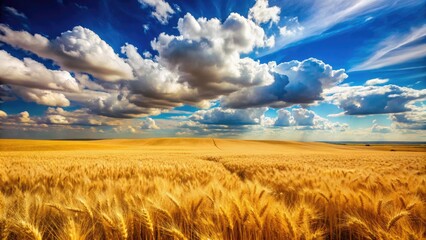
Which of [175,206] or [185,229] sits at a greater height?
[175,206]

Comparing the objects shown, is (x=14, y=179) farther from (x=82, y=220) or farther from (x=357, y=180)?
(x=357, y=180)

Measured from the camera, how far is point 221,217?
2066 mm

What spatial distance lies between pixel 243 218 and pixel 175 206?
2.65 feet

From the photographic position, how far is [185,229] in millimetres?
2232

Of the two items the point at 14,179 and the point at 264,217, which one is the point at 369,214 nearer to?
the point at 264,217

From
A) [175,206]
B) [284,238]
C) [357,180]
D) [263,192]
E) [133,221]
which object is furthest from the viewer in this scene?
[357,180]

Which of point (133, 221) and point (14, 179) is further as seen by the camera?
point (14, 179)

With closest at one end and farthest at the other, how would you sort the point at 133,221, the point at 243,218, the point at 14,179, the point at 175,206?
the point at 243,218 < the point at 133,221 < the point at 175,206 < the point at 14,179

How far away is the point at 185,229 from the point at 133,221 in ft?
1.72

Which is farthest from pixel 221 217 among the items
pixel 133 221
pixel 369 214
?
pixel 369 214

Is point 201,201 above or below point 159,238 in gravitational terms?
above

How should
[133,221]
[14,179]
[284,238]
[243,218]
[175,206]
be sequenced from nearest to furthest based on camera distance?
1. [284,238]
2. [243,218]
3. [133,221]
4. [175,206]
5. [14,179]

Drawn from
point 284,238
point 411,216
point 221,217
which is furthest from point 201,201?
point 411,216

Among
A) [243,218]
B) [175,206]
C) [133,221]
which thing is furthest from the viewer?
[175,206]
